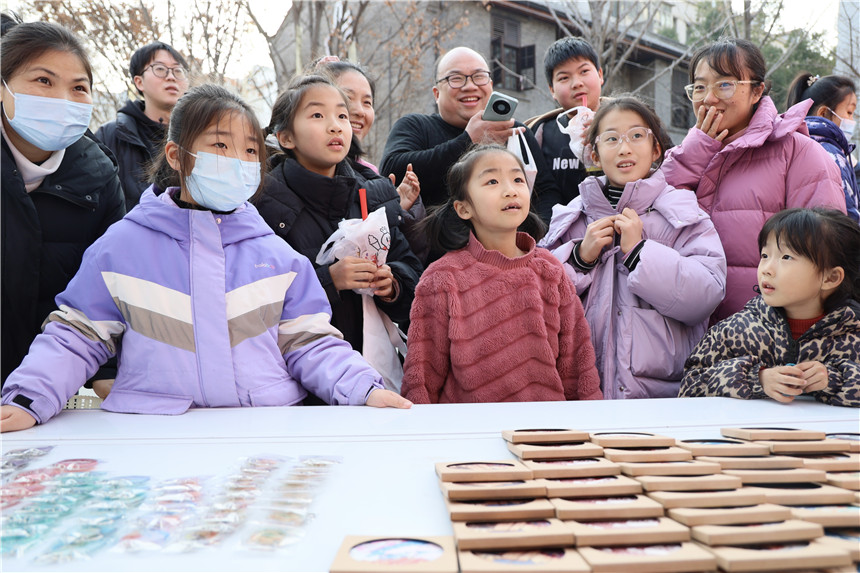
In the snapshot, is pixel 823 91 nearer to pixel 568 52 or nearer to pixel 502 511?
pixel 568 52

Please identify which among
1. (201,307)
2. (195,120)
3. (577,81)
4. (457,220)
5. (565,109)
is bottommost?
(201,307)

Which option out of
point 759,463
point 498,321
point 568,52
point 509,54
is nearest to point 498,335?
point 498,321

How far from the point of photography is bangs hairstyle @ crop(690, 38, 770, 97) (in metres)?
2.79

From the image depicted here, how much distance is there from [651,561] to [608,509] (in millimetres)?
139

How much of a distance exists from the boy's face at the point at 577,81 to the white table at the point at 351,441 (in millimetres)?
2093

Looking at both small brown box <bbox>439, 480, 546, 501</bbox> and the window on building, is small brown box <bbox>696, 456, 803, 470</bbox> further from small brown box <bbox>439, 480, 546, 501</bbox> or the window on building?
the window on building

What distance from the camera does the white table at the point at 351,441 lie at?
0.94 meters

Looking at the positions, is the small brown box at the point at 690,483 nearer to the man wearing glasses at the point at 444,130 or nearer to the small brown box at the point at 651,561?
the small brown box at the point at 651,561

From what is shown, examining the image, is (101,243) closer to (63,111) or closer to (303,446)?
(63,111)

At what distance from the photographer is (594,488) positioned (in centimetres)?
106

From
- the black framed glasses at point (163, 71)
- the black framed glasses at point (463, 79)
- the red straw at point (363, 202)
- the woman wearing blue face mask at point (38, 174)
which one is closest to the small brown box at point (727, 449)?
the red straw at point (363, 202)

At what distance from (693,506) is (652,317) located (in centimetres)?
160

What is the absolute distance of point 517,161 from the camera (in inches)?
102

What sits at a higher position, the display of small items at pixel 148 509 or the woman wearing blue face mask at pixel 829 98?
the woman wearing blue face mask at pixel 829 98
